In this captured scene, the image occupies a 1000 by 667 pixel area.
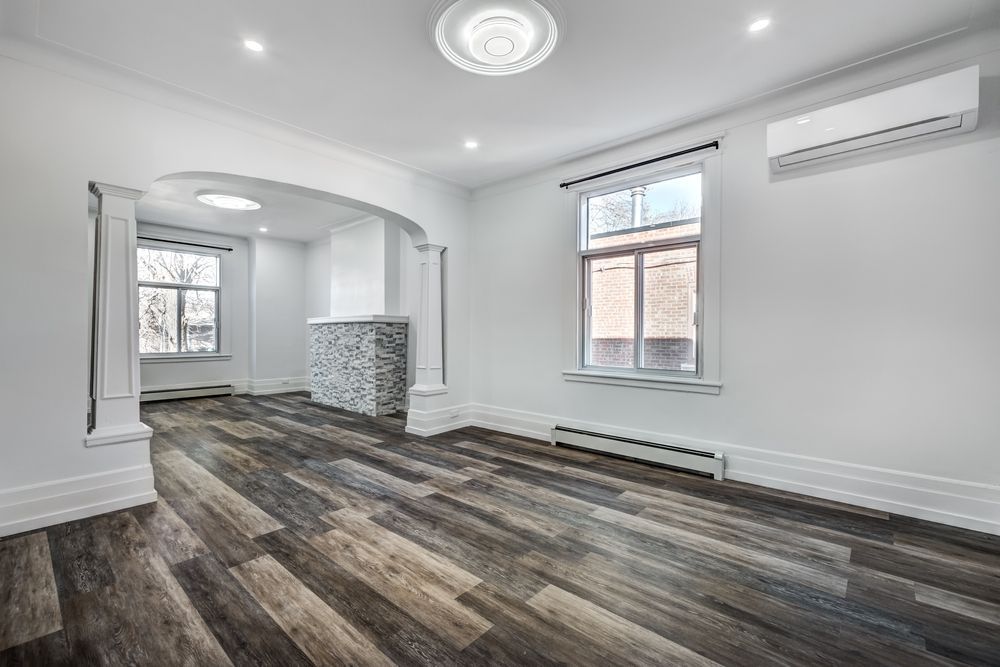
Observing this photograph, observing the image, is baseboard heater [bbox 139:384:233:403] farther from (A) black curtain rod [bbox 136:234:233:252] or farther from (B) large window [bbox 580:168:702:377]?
(B) large window [bbox 580:168:702:377]

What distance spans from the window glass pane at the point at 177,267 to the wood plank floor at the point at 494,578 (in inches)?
205

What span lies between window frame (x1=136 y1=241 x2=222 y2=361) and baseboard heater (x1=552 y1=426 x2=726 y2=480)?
6527mm

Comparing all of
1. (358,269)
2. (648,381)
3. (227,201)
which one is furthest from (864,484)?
(227,201)

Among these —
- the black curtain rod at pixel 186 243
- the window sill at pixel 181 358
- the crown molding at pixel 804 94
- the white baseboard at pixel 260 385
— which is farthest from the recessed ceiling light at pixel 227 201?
the crown molding at pixel 804 94

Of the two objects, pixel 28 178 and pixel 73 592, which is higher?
pixel 28 178

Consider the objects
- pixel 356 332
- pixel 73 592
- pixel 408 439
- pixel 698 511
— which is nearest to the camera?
pixel 73 592

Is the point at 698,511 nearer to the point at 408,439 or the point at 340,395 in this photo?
the point at 408,439

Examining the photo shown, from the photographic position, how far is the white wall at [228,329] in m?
7.22

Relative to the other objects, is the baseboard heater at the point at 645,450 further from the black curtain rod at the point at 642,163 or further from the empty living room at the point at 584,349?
the black curtain rod at the point at 642,163

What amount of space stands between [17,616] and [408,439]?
9.91 feet

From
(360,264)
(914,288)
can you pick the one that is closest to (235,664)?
(914,288)

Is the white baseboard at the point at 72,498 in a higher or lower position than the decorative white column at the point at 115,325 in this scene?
lower

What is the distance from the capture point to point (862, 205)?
2836 mm

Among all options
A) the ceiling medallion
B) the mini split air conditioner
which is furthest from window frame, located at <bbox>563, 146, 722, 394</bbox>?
the ceiling medallion
